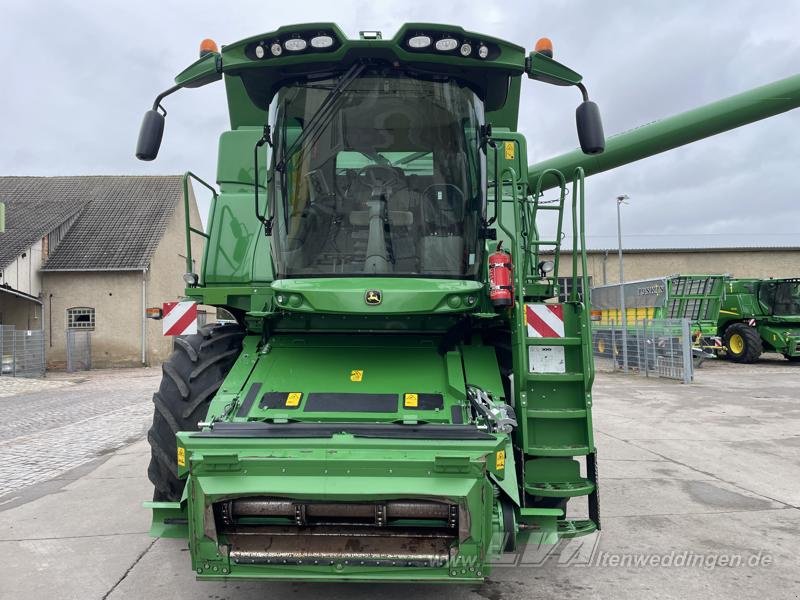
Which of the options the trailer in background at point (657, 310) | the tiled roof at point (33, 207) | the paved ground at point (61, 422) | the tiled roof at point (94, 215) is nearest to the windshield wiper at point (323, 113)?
the paved ground at point (61, 422)

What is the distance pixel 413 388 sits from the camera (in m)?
3.85

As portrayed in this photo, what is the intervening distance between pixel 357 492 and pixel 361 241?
60.9 inches

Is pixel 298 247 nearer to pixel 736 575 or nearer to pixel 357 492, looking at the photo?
pixel 357 492

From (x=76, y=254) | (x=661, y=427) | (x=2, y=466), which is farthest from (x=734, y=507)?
(x=76, y=254)

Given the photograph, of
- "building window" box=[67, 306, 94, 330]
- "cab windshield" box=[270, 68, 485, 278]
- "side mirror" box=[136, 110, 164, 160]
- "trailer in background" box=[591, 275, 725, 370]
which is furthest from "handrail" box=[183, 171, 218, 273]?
"building window" box=[67, 306, 94, 330]

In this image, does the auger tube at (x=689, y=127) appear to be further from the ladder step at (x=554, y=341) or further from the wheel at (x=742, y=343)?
the wheel at (x=742, y=343)

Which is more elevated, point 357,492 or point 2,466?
point 357,492

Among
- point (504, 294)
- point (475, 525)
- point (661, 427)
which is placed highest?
point (504, 294)

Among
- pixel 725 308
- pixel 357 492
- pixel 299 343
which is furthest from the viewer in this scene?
pixel 725 308

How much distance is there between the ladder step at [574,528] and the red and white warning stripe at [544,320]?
1065 mm

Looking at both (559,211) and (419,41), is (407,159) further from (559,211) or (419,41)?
(559,211)

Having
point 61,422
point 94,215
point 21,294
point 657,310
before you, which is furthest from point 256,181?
point 94,215

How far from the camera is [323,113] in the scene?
12.7ft

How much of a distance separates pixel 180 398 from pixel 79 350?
75.9 feet
